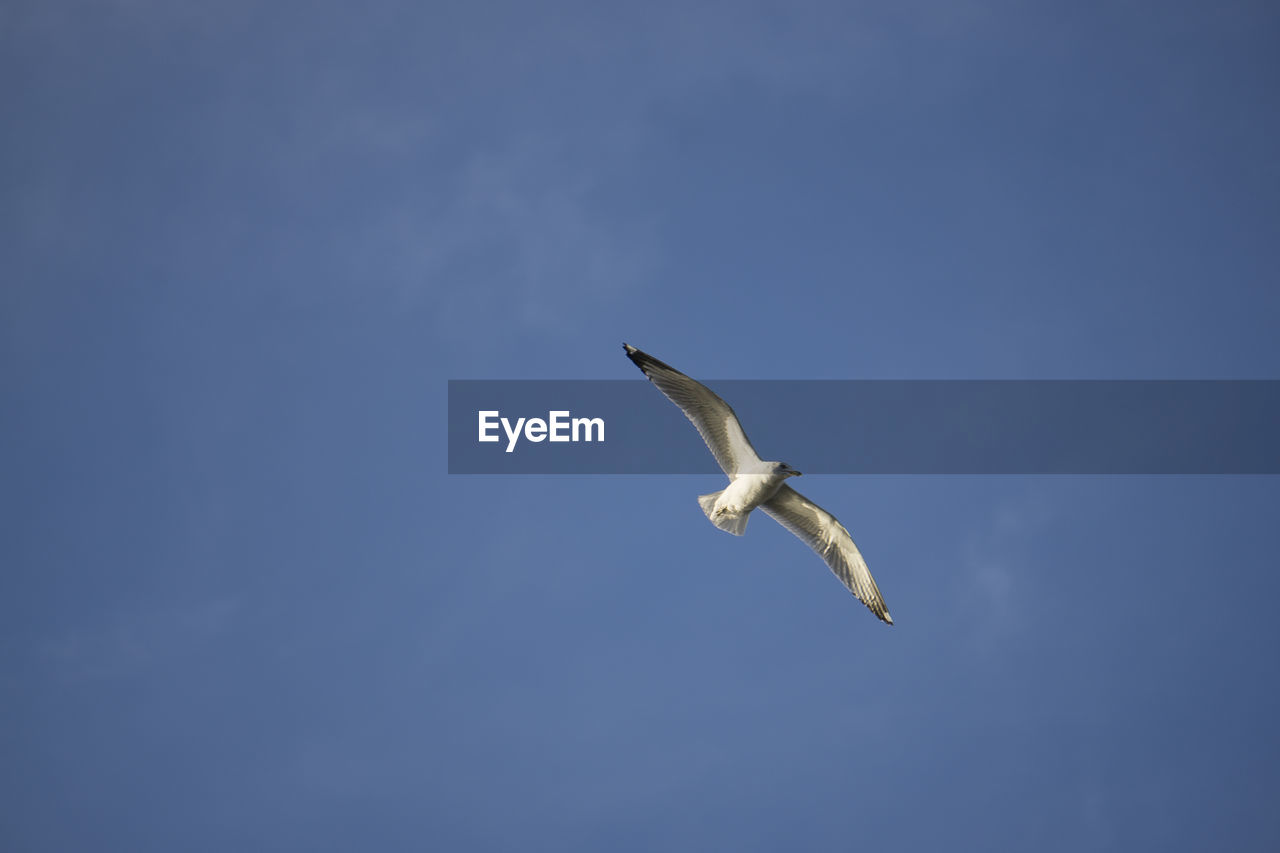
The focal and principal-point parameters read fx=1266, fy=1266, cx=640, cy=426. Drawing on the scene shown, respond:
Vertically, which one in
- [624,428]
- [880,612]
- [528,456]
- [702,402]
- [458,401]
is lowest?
[880,612]

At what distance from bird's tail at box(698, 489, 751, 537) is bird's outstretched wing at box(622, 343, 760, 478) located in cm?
41

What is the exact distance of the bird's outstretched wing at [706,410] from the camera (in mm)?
13898

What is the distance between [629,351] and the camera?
13797 millimetres

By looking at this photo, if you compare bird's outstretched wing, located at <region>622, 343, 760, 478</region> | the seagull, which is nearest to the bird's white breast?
the seagull

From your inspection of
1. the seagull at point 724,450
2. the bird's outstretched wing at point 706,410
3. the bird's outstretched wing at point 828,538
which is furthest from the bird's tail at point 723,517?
the bird's outstretched wing at point 828,538

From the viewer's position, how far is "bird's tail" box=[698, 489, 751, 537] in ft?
45.6

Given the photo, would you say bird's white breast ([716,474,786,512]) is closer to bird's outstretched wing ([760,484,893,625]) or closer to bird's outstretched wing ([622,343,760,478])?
bird's outstretched wing ([622,343,760,478])

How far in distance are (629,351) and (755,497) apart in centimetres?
215

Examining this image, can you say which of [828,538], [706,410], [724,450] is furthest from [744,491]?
[828,538]

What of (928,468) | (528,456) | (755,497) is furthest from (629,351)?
(928,468)

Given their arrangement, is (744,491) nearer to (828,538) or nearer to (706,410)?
(706,410)

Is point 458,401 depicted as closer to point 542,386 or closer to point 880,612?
point 542,386

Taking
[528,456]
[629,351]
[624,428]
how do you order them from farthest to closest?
[624,428], [528,456], [629,351]

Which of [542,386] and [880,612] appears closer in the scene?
[880,612]
